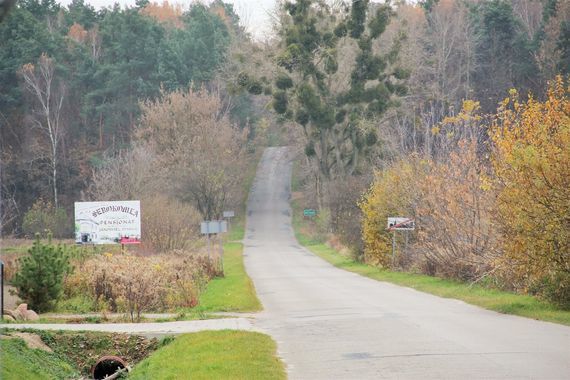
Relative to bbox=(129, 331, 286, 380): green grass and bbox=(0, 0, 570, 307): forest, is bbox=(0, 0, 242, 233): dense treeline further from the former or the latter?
bbox=(129, 331, 286, 380): green grass

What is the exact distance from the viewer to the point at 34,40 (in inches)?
3270

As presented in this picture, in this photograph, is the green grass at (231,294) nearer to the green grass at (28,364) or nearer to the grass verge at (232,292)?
the grass verge at (232,292)

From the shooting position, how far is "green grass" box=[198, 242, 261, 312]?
28750 mm

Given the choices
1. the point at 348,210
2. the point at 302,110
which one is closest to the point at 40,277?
the point at 348,210

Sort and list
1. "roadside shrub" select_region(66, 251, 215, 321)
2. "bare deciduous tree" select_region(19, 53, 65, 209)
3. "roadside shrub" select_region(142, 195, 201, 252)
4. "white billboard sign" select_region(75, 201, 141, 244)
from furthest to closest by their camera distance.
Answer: "bare deciduous tree" select_region(19, 53, 65, 209)
"roadside shrub" select_region(142, 195, 201, 252)
"white billboard sign" select_region(75, 201, 141, 244)
"roadside shrub" select_region(66, 251, 215, 321)

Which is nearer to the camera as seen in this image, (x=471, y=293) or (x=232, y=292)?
A: (x=471, y=293)

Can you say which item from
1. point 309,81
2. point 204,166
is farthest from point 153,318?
point 204,166

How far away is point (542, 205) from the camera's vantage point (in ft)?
76.9

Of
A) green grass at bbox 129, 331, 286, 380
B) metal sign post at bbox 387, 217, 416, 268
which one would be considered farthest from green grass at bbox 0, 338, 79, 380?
metal sign post at bbox 387, 217, 416, 268

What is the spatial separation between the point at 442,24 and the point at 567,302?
73.9 m

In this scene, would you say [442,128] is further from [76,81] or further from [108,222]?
[76,81]

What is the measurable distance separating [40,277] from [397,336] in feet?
46.6

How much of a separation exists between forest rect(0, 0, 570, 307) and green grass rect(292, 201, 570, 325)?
661mm

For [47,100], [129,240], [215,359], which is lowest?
[215,359]
